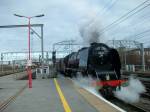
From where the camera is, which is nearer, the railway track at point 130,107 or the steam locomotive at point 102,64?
the railway track at point 130,107

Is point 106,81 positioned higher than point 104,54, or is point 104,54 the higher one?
point 104,54

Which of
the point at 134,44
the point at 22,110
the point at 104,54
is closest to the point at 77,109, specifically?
the point at 22,110

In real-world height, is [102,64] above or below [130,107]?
above

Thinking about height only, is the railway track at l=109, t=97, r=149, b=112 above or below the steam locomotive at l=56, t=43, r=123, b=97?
below

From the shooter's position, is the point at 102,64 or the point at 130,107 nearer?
the point at 130,107

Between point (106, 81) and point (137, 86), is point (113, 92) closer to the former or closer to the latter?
point (106, 81)

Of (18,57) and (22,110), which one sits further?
(18,57)

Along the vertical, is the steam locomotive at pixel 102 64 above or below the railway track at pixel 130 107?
above

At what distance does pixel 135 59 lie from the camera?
8469 cm

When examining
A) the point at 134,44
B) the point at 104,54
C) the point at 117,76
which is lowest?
the point at 117,76

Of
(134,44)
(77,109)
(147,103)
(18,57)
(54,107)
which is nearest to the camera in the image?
(77,109)

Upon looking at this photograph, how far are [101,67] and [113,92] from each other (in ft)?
6.88

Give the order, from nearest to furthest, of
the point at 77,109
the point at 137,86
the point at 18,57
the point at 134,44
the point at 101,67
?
the point at 77,109 < the point at 101,67 < the point at 137,86 < the point at 134,44 < the point at 18,57

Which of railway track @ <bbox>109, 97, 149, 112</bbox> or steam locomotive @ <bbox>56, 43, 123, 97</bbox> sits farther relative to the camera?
steam locomotive @ <bbox>56, 43, 123, 97</bbox>
